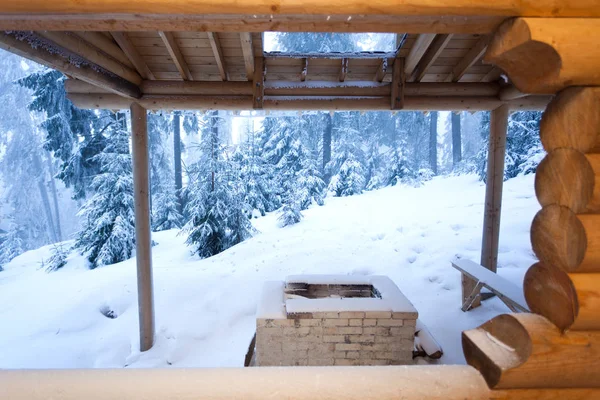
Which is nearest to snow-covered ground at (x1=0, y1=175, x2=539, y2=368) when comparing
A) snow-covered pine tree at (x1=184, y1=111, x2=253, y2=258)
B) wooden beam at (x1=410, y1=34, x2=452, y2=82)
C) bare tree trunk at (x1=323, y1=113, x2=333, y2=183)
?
snow-covered pine tree at (x1=184, y1=111, x2=253, y2=258)

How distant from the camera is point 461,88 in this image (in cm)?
464

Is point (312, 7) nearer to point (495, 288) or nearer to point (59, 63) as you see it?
point (59, 63)

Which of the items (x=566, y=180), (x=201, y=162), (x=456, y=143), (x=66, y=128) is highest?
(x=456, y=143)

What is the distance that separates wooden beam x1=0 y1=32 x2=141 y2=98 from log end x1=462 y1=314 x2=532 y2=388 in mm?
4026

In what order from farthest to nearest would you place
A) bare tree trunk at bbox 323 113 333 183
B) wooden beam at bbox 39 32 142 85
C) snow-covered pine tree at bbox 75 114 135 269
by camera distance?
bare tree trunk at bbox 323 113 333 183
snow-covered pine tree at bbox 75 114 135 269
wooden beam at bbox 39 32 142 85

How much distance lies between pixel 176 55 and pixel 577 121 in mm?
3956

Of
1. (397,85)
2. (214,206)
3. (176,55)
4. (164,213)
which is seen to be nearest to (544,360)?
(397,85)

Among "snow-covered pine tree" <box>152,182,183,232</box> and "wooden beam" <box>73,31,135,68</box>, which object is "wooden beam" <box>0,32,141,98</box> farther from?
"snow-covered pine tree" <box>152,182,183,232</box>

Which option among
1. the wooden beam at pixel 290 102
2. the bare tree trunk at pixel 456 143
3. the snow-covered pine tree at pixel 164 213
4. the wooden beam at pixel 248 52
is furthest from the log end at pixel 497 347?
the bare tree trunk at pixel 456 143

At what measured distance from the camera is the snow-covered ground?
16.5 feet

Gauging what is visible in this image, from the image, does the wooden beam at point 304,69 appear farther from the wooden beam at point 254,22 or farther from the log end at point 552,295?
the log end at point 552,295

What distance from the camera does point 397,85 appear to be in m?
4.48

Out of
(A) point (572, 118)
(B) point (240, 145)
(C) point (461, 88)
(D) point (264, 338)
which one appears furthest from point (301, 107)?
(B) point (240, 145)

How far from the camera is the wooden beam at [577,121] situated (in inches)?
55.4
